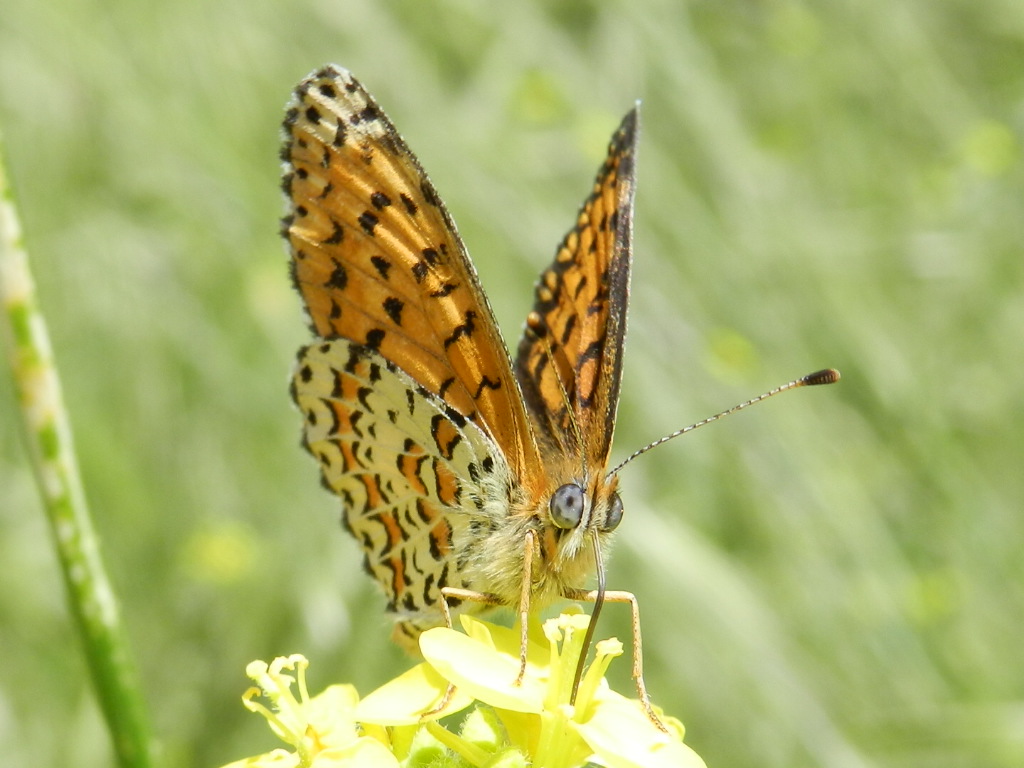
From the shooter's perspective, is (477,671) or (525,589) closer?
(477,671)

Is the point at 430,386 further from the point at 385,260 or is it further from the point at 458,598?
the point at 458,598

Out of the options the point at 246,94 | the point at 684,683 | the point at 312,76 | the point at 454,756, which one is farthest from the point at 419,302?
the point at 246,94

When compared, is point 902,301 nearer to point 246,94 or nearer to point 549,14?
point 549,14

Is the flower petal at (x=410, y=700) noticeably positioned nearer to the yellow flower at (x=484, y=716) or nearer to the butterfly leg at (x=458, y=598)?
the yellow flower at (x=484, y=716)

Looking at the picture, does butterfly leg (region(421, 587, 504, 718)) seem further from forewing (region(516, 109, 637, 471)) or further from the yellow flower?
forewing (region(516, 109, 637, 471))

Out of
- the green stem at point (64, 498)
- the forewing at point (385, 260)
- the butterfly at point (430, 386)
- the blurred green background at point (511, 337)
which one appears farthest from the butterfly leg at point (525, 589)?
the blurred green background at point (511, 337)

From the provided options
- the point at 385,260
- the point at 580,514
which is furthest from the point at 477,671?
the point at 385,260
